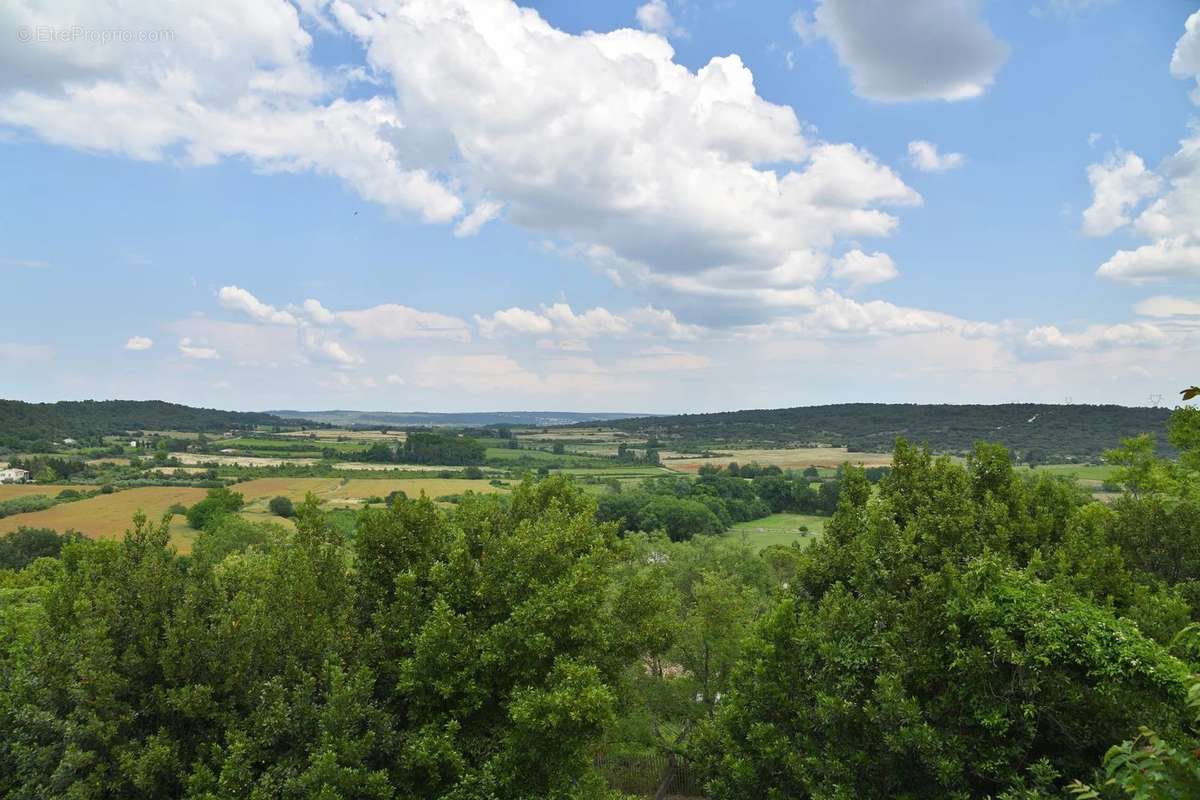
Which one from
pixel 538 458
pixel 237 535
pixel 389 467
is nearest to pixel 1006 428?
pixel 538 458

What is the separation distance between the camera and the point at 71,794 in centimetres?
1135

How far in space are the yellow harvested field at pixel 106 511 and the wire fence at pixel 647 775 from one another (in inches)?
1804

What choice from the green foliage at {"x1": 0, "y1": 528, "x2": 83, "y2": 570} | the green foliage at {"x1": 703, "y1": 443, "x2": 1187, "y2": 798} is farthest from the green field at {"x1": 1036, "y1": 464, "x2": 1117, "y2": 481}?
the green foliage at {"x1": 0, "y1": 528, "x2": 83, "y2": 570}

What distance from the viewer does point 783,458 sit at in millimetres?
150500

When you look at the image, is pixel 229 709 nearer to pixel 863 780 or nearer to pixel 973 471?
pixel 863 780

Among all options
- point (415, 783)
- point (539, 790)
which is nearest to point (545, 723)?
point (539, 790)

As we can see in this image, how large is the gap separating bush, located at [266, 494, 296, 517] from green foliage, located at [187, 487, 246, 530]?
4214 millimetres

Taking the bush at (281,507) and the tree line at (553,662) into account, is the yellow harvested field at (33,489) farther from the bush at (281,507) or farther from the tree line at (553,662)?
the tree line at (553,662)

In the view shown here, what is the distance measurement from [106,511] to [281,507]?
17.4 m

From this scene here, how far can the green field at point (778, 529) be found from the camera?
A: 264ft

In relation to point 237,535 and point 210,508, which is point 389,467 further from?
point 237,535

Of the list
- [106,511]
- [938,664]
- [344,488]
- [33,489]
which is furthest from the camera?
[344,488]

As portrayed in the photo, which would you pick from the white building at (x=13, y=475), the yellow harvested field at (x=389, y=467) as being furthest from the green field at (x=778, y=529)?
the white building at (x=13, y=475)

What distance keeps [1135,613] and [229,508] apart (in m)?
82.9
